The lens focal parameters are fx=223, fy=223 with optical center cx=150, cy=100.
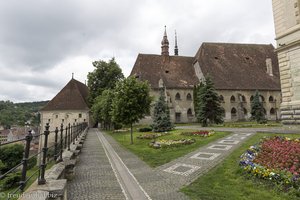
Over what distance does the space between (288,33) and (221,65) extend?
97.3 feet

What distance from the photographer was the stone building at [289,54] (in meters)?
16.2

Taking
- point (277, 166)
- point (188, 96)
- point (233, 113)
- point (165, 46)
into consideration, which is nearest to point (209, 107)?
point (188, 96)

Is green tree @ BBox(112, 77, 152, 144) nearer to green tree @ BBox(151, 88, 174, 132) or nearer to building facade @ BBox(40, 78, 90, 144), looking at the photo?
green tree @ BBox(151, 88, 174, 132)

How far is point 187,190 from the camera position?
6141mm

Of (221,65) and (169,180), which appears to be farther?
(221,65)

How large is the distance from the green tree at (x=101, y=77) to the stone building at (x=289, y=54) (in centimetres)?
3291

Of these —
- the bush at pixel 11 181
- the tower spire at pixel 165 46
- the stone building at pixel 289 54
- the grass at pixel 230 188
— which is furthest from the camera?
the tower spire at pixel 165 46

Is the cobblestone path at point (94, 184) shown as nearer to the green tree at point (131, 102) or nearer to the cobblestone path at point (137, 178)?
the cobblestone path at point (137, 178)

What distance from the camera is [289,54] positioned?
16.8 meters

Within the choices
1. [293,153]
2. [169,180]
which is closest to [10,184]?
[169,180]

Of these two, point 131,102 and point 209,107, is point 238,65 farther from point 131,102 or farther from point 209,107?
point 131,102

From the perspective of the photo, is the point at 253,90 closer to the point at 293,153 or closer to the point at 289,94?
the point at 289,94

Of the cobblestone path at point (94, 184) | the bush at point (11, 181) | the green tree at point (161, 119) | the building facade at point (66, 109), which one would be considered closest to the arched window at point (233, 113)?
the green tree at point (161, 119)

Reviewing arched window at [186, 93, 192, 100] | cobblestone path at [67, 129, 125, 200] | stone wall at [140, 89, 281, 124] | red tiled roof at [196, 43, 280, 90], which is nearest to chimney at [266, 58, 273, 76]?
red tiled roof at [196, 43, 280, 90]
